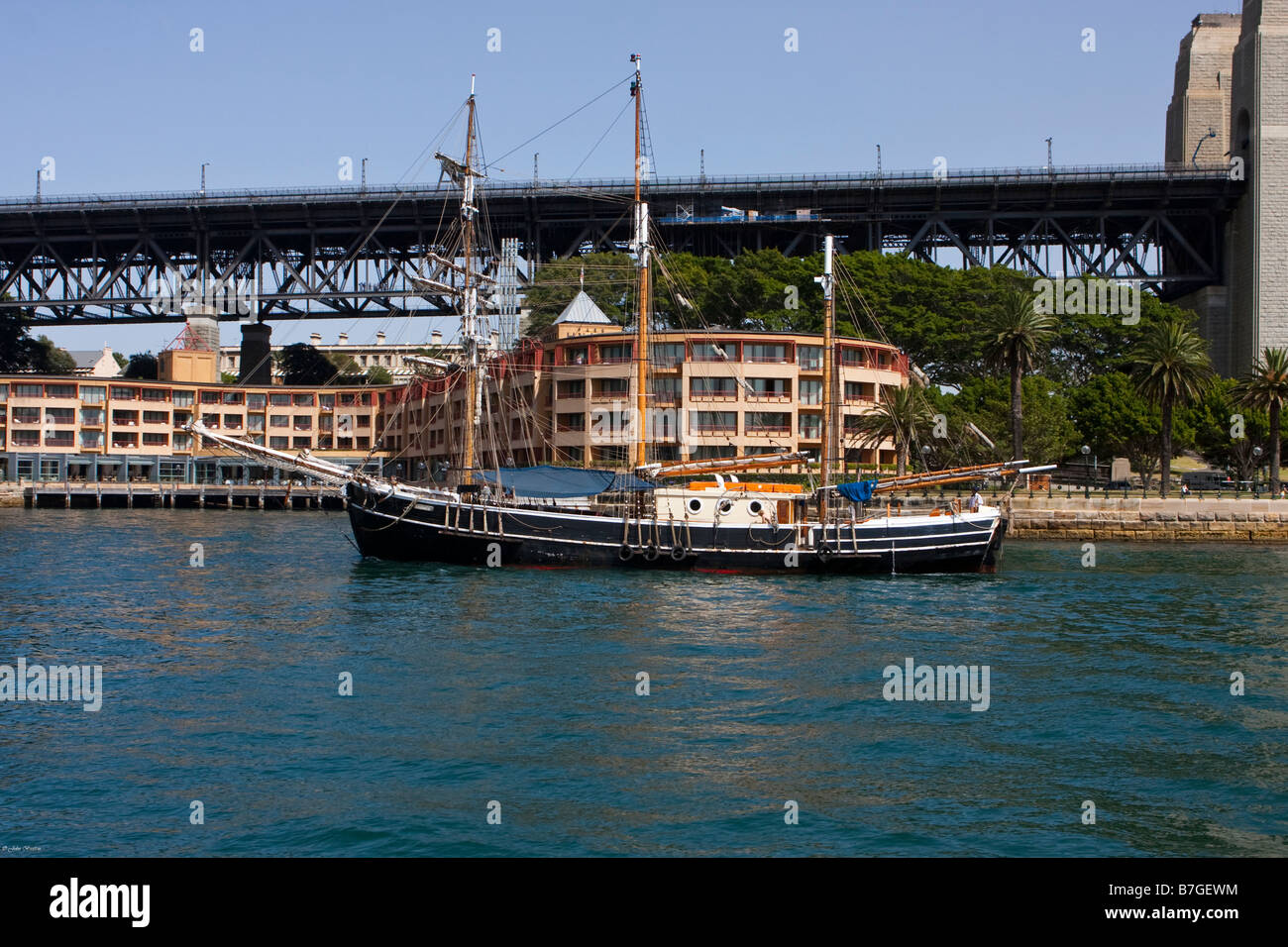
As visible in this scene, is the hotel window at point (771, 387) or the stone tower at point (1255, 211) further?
the stone tower at point (1255, 211)

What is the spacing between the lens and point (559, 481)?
6016cm

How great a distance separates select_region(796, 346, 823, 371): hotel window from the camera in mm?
98750

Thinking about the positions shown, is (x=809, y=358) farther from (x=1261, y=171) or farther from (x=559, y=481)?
(x=1261, y=171)

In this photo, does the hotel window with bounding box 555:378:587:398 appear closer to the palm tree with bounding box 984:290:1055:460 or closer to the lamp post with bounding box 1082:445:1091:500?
the palm tree with bounding box 984:290:1055:460

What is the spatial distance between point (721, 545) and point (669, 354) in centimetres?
4372

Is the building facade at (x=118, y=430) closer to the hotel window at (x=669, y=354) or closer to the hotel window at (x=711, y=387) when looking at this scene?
the hotel window at (x=669, y=354)

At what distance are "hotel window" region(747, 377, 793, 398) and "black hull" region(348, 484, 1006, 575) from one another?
139 feet

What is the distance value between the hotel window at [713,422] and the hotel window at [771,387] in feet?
8.63

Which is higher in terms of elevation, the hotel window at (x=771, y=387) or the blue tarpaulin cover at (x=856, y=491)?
the hotel window at (x=771, y=387)

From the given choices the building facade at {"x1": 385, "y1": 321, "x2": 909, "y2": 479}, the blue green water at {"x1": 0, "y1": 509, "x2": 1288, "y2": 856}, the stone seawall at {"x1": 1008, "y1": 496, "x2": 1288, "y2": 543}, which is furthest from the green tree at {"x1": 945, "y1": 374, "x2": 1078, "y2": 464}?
the blue green water at {"x1": 0, "y1": 509, "x2": 1288, "y2": 856}

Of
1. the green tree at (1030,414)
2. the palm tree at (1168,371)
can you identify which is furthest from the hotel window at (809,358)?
the palm tree at (1168,371)

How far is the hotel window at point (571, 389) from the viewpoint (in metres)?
103
